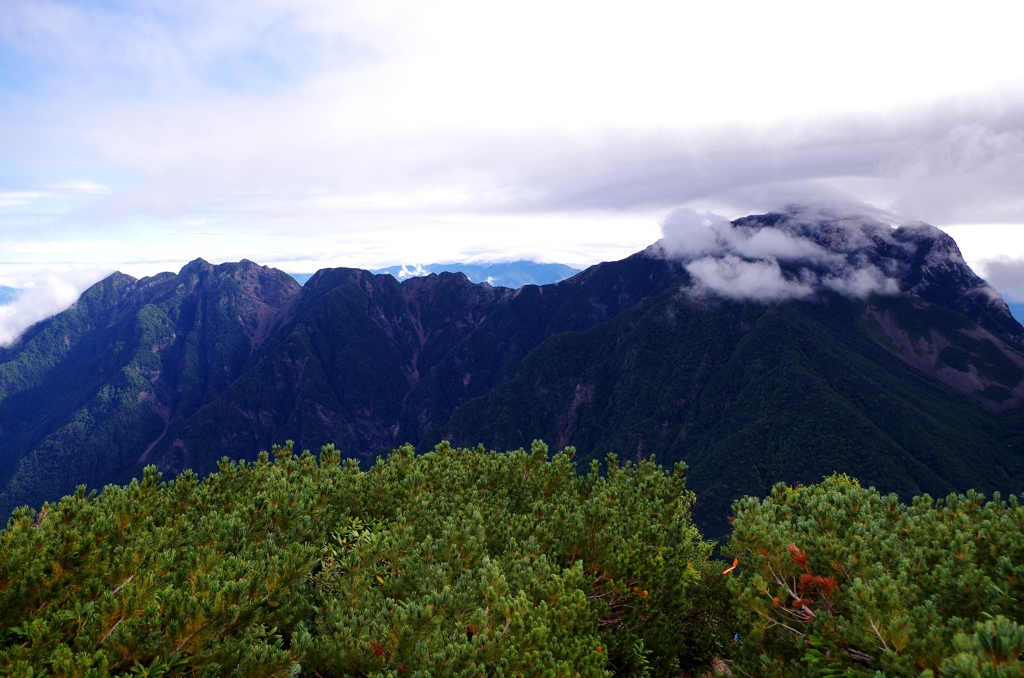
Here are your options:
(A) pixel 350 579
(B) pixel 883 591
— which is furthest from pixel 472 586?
(B) pixel 883 591

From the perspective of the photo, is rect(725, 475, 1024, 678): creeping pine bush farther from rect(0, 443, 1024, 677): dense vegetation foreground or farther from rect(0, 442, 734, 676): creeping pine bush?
rect(0, 442, 734, 676): creeping pine bush

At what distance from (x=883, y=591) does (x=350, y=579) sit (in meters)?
16.1

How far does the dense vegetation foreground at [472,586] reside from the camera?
41.8 ft

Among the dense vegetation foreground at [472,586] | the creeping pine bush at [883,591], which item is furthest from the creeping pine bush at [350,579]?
the creeping pine bush at [883,591]

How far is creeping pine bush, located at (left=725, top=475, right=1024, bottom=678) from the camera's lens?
1175cm

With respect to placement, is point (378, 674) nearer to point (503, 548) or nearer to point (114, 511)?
point (503, 548)

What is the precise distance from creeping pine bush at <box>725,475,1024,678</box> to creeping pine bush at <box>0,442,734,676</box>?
4.89 metres

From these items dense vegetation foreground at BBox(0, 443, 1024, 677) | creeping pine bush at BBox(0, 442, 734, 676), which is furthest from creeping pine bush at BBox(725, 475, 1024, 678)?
creeping pine bush at BBox(0, 442, 734, 676)

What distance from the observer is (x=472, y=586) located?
1738 centimetres

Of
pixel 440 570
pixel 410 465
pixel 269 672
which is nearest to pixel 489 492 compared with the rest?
pixel 410 465

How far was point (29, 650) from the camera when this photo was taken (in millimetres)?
11914

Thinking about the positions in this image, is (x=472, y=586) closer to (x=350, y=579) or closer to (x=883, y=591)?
(x=350, y=579)

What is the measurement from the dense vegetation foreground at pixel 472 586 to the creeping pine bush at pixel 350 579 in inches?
2.7

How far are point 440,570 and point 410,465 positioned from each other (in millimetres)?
11923
